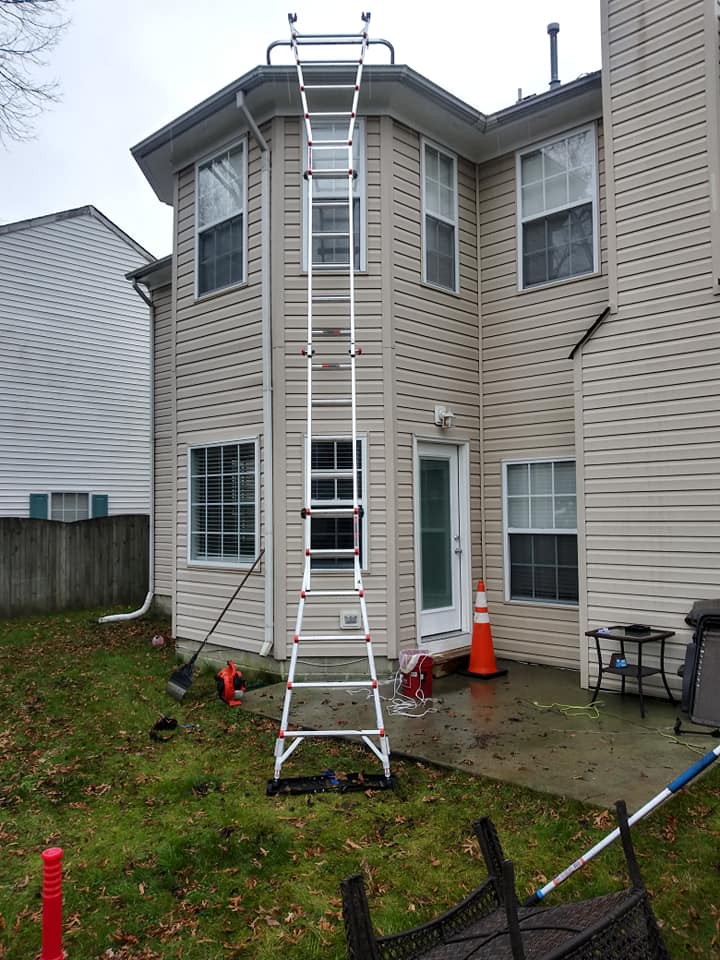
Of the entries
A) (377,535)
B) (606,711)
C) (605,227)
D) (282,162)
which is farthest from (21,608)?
(605,227)

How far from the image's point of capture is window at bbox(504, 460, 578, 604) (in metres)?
7.50

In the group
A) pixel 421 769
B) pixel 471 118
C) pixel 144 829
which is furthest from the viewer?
pixel 471 118

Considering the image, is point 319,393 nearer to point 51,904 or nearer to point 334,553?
point 334,553

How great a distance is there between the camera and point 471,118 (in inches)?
304

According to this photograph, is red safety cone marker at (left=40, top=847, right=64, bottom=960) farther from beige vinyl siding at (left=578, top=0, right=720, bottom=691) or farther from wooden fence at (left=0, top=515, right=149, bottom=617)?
wooden fence at (left=0, top=515, right=149, bottom=617)

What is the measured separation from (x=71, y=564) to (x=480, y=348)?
8.25 m

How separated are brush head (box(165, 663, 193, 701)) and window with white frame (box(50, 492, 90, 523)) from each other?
30.1 feet

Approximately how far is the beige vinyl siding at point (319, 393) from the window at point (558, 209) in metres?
1.84

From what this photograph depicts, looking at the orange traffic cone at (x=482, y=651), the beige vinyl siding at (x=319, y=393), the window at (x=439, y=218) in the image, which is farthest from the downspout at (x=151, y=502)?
the orange traffic cone at (x=482, y=651)

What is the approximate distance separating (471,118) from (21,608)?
10086 mm

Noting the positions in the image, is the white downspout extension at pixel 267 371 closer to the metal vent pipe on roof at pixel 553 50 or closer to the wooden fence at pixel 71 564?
the metal vent pipe on roof at pixel 553 50

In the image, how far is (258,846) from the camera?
3.84 m

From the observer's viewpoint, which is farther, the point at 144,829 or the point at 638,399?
the point at 638,399

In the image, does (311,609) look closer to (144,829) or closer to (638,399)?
(144,829)
